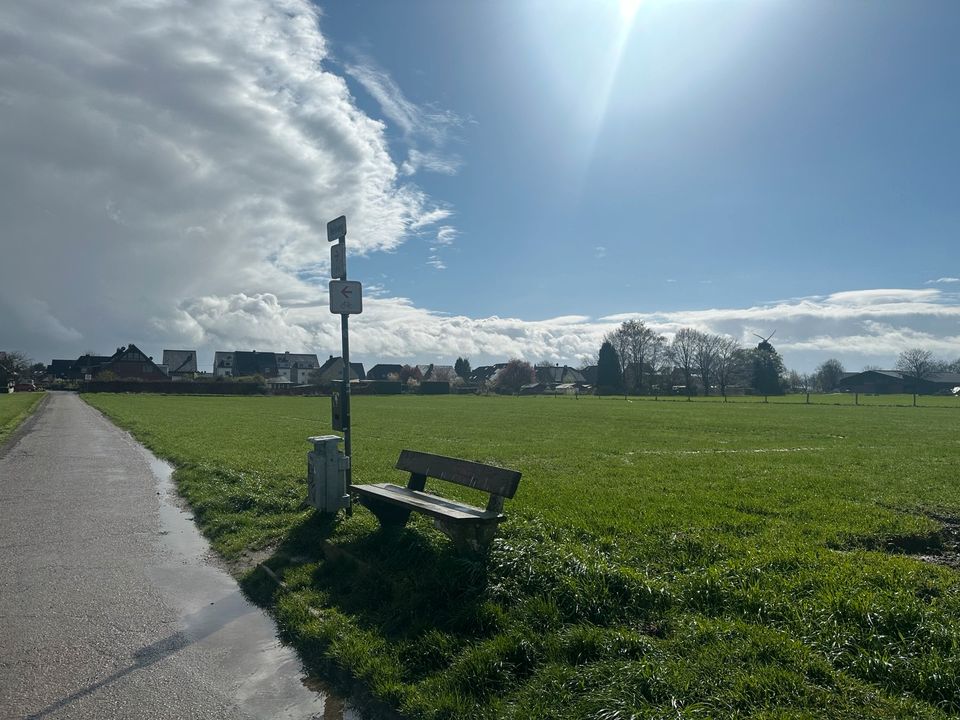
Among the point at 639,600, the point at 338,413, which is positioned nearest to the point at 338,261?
the point at 338,413

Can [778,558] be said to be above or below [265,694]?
above

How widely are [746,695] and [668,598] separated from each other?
1.38 m

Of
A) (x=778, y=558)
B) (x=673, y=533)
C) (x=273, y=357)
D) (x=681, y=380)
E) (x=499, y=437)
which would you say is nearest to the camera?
(x=778, y=558)

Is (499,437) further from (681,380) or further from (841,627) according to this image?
(681,380)

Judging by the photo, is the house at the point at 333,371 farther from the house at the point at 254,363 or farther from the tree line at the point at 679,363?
the tree line at the point at 679,363

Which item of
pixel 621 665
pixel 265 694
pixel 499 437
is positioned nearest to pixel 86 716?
pixel 265 694

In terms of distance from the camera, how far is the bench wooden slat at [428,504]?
5.59 m

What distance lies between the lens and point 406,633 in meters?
4.58

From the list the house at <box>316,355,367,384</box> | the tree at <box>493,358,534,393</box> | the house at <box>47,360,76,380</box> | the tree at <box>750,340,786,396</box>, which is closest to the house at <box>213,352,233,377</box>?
the house at <box>316,355,367,384</box>

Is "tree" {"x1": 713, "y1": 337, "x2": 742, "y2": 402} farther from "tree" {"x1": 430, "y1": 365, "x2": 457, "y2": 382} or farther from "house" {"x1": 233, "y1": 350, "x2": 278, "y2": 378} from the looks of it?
"house" {"x1": 233, "y1": 350, "x2": 278, "y2": 378}

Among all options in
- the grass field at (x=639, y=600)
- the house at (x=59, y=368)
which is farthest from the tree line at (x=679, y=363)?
the house at (x=59, y=368)

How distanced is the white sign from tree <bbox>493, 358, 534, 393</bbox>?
112326mm

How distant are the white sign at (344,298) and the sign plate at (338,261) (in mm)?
210

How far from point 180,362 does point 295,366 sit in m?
23.5
